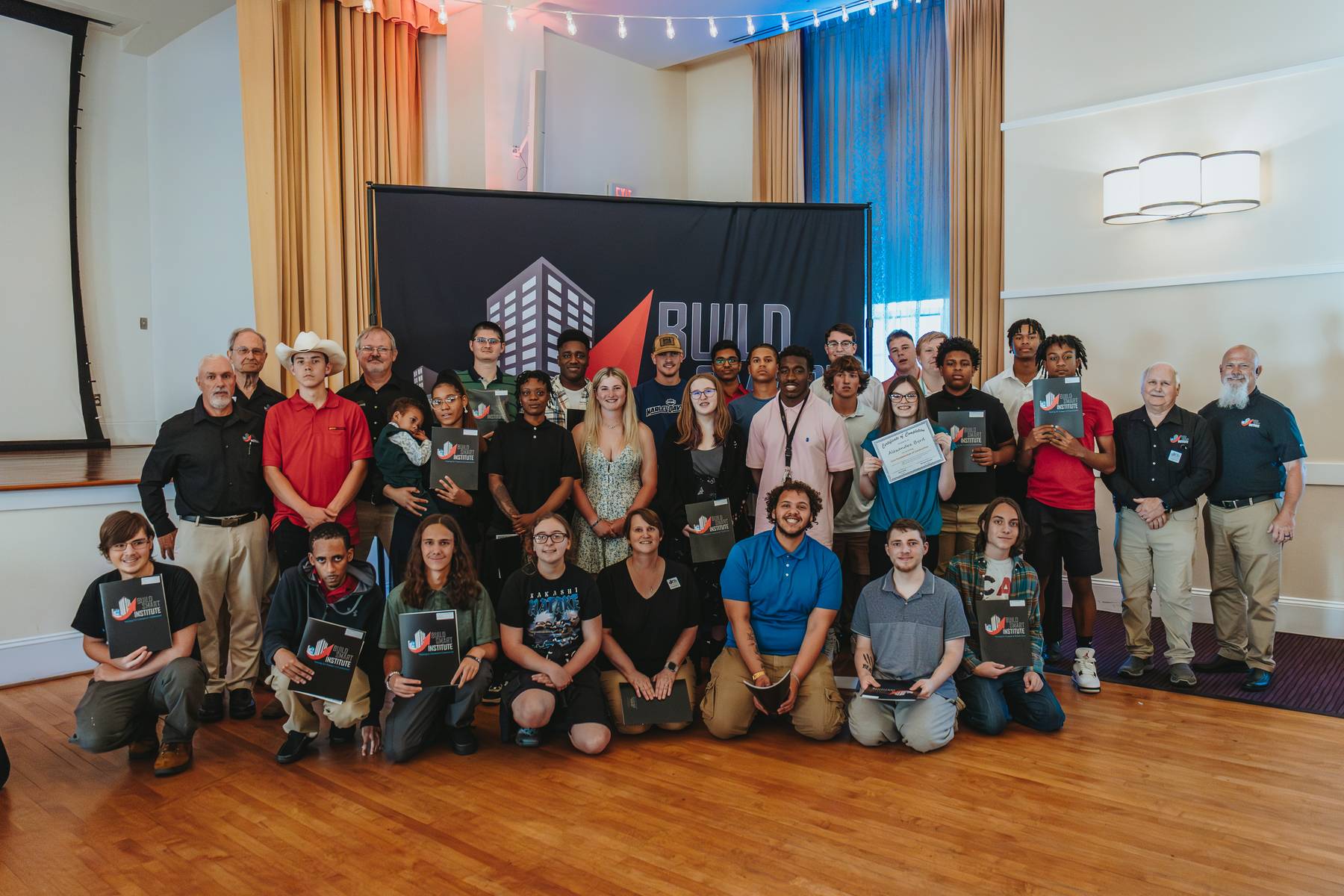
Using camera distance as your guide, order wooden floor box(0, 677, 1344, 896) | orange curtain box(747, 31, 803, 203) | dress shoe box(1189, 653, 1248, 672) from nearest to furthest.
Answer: wooden floor box(0, 677, 1344, 896) < dress shoe box(1189, 653, 1248, 672) < orange curtain box(747, 31, 803, 203)

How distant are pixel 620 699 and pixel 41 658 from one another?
281 cm

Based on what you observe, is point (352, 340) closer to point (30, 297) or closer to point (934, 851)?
point (30, 297)

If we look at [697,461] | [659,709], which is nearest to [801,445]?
[697,461]

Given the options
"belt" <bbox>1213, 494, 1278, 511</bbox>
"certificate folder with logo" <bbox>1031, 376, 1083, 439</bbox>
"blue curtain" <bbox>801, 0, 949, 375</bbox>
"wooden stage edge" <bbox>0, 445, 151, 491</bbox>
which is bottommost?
"belt" <bbox>1213, 494, 1278, 511</bbox>

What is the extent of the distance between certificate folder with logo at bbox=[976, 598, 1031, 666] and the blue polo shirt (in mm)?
567

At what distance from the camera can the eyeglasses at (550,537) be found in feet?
10.7

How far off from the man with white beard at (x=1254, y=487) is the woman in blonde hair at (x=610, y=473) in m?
2.51

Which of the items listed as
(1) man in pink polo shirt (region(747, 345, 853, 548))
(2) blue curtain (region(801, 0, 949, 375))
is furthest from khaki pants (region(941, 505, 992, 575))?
(2) blue curtain (region(801, 0, 949, 375))

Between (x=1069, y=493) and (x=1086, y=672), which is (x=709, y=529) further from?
(x=1086, y=672)

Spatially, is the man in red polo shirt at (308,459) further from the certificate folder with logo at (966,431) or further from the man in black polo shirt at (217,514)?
the certificate folder with logo at (966,431)

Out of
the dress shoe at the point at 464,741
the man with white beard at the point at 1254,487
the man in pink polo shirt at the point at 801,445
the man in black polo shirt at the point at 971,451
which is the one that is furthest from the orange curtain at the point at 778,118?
the dress shoe at the point at 464,741

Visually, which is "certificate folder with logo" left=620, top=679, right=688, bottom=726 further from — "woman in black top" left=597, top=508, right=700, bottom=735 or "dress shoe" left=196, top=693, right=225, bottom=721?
"dress shoe" left=196, top=693, right=225, bottom=721

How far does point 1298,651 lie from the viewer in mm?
4383

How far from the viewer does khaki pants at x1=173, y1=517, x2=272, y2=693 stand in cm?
367
